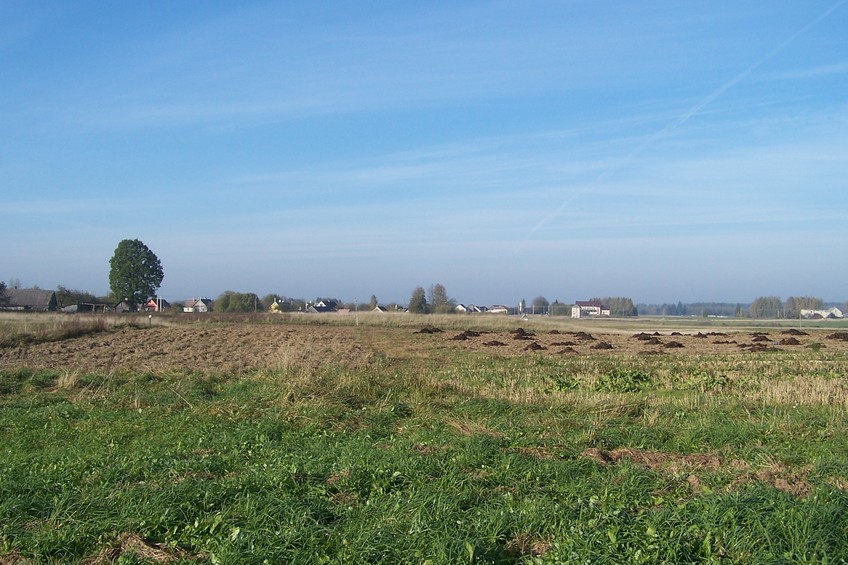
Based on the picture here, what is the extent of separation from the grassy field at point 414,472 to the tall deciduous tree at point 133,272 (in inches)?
2847

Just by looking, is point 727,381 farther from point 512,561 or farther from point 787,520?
point 512,561

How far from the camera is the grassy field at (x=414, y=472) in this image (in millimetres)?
5465

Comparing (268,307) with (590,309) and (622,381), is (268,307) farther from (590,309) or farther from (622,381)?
(622,381)

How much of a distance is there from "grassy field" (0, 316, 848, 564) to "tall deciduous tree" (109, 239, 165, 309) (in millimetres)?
72312

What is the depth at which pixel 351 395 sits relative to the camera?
41.8ft

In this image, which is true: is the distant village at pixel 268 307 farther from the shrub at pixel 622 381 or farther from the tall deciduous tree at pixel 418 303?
the shrub at pixel 622 381

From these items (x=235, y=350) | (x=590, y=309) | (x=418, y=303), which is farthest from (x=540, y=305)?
(x=235, y=350)

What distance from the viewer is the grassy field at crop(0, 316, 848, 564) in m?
5.46

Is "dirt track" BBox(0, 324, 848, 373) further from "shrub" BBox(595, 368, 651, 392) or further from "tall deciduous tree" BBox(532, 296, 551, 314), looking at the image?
"tall deciduous tree" BBox(532, 296, 551, 314)

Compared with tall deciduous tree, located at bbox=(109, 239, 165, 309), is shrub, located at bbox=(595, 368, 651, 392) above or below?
below

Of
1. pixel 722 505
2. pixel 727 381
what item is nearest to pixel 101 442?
pixel 722 505

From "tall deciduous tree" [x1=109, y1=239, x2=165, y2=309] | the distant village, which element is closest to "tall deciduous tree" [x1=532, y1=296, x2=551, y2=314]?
the distant village

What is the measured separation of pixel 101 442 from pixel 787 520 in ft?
28.4

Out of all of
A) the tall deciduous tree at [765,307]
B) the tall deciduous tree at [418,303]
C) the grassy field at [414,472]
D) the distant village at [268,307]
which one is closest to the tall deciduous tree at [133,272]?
the distant village at [268,307]
